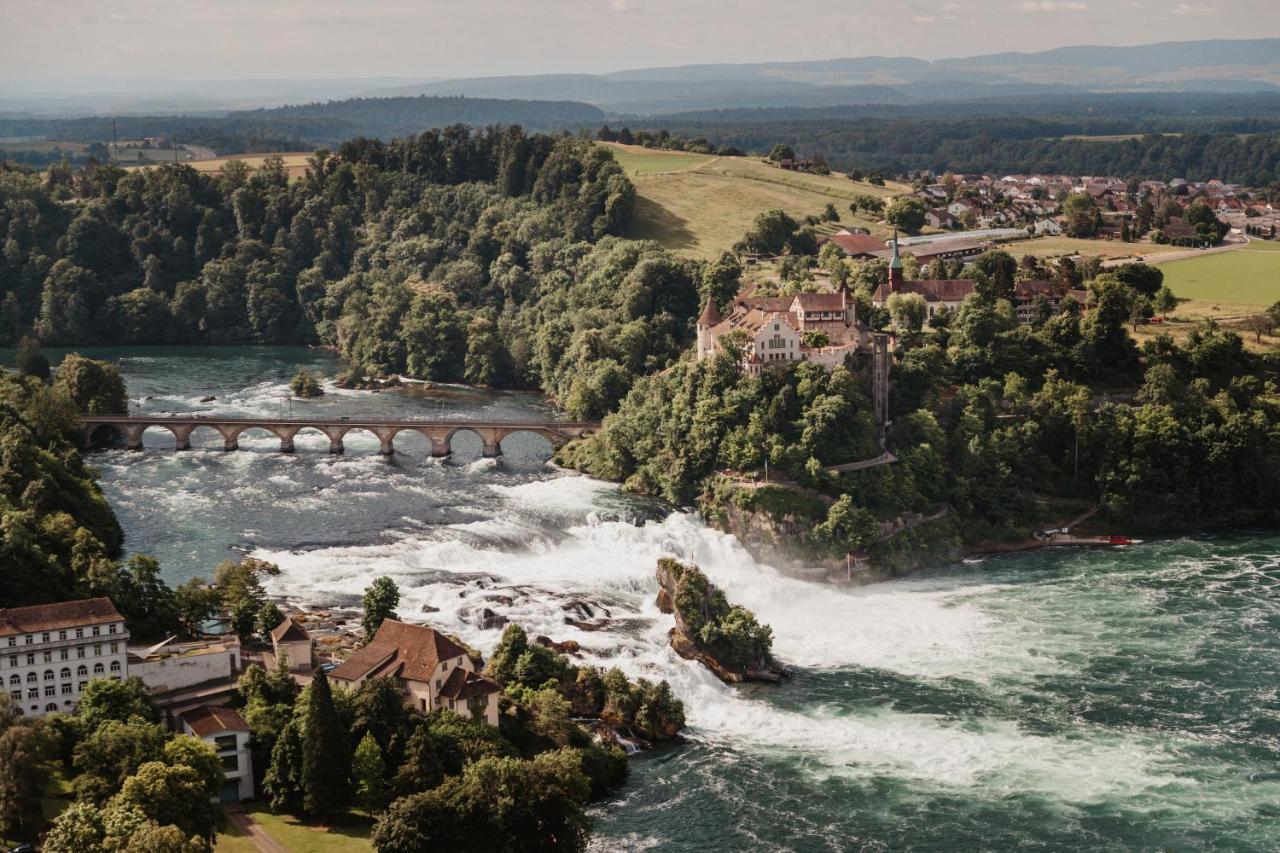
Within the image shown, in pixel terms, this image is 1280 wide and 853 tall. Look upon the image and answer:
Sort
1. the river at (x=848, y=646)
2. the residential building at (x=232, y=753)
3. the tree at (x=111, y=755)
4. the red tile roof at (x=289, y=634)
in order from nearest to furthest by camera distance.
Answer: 1. the tree at (x=111, y=755)
2. the residential building at (x=232, y=753)
3. the river at (x=848, y=646)
4. the red tile roof at (x=289, y=634)

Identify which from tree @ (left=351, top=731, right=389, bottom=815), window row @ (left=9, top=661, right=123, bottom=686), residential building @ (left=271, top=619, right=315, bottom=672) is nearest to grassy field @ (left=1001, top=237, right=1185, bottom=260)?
residential building @ (left=271, top=619, right=315, bottom=672)

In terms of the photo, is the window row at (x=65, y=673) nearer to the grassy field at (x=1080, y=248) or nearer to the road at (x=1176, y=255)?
the road at (x=1176, y=255)

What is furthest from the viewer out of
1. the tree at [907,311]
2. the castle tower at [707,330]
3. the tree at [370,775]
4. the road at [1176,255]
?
the road at [1176,255]

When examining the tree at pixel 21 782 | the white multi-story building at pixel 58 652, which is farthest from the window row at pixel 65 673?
the tree at pixel 21 782

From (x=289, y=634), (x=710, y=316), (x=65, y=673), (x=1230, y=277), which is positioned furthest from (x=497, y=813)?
(x=1230, y=277)

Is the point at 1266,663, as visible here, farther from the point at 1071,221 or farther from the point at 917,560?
the point at 1071,221

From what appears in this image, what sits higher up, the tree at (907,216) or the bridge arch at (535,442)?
the tree at (907,216)
